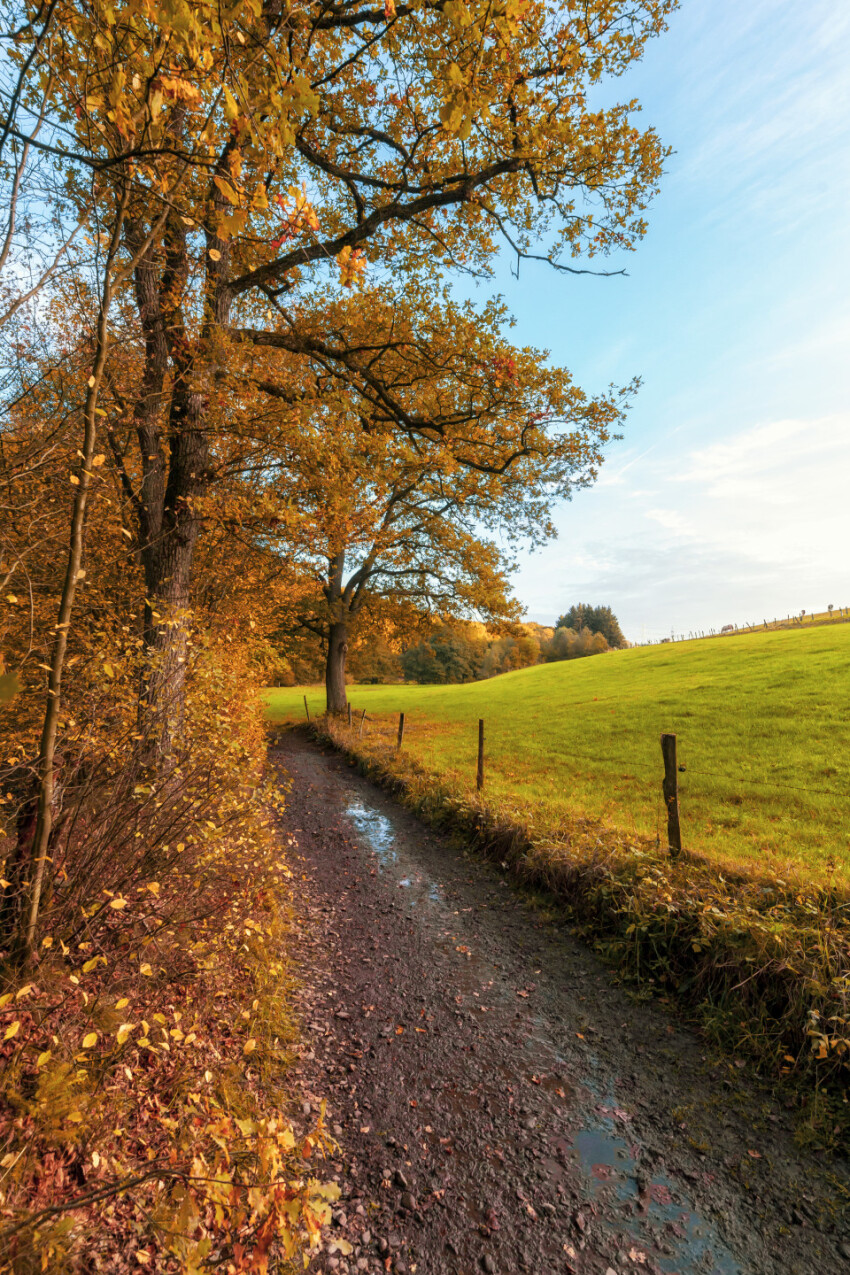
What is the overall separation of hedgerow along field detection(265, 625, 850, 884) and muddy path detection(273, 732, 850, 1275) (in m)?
2.50

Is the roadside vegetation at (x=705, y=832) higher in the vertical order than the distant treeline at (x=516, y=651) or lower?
lower

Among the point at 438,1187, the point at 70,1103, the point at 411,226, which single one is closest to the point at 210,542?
the point at 411,226

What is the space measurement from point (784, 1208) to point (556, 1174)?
136 cm

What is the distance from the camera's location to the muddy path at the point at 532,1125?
307 centimetres

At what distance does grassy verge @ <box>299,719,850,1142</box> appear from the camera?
4.11 meters

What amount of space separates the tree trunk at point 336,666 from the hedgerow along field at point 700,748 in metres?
2.86

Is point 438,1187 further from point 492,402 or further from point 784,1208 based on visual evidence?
point 492,402

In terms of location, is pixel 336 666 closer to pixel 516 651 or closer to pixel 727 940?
pixel 727 940

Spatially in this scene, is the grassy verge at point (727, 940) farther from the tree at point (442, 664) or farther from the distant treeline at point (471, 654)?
the tree at point (442, 664)

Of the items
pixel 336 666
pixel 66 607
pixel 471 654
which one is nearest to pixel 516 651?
pixel 471 654

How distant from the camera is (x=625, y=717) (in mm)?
21219

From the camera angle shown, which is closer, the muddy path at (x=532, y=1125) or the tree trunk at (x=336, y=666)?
the muddy path at (x=532, y=1125)

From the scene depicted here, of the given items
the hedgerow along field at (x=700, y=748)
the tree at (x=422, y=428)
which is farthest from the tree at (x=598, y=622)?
the tree at (x=422, y=428)

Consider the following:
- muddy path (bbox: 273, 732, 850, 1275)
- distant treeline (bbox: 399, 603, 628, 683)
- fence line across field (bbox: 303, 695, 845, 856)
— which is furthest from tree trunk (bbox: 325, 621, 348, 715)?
distant treeline (bbox: 399, 603, 628, 683)
